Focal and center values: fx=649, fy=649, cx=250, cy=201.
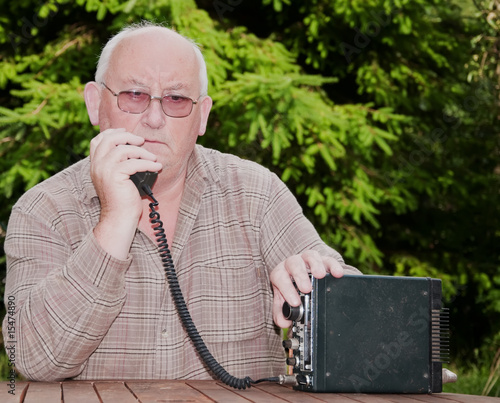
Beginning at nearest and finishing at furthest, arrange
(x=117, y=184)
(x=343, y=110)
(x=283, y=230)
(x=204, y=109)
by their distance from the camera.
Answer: (x=117, y=184) → (x=283, y=230) → (x=204, y=109) → (x=343, y=110)

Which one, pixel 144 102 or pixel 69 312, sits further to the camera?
pixel 144 102

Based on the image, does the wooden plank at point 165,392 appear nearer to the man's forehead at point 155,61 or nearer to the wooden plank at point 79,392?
the wooden plank at point 79,392

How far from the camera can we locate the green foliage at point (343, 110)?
5.10 meters

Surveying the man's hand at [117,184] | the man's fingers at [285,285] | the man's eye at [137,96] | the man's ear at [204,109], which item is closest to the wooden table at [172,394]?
the man's fingers at [285,285]

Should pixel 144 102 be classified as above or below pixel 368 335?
above

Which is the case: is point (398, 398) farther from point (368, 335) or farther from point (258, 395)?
point (258, 395)

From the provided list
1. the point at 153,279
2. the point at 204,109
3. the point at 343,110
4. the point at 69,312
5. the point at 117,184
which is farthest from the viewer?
the point at 343,110

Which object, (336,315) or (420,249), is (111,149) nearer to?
(336,315)

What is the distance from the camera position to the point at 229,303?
2.41 metres

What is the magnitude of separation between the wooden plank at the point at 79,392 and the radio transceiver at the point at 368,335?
0.50 metres

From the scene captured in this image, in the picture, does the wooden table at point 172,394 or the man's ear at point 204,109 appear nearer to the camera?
the wooden table at point 172,394

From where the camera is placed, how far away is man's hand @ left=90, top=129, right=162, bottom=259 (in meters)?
1.90

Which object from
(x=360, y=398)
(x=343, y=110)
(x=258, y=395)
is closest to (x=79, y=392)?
(x=258, y=395)

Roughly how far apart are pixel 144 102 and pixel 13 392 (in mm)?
1128
